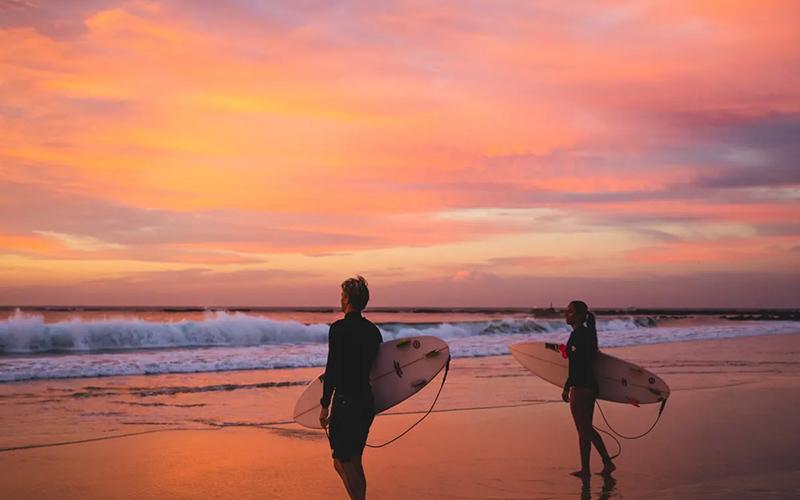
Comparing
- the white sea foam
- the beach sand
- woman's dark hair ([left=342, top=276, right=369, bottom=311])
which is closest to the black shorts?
woman's dark hair ([left=342, top=276, right=369, bottom=311])

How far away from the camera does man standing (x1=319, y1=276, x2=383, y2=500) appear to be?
206 inches

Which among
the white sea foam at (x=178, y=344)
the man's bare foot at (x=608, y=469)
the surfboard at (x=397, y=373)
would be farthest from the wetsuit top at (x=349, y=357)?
the white sea foam at (x=178, y=344)

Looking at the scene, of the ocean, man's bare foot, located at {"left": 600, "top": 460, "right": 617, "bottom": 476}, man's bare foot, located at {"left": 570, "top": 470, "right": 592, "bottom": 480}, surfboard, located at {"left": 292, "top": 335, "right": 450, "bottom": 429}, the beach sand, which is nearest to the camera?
surfboard, located at {"left": 292, "top": 335, "right": 450, "bottom": 429}

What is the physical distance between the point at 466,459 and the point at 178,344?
823 inches

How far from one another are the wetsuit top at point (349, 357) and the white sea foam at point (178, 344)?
11.7m

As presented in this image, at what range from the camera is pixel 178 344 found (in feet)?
89.2

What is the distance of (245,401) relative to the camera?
12.1m

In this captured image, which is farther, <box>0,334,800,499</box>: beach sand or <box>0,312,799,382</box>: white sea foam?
<box>0,312,799,382</box>: white sea foam

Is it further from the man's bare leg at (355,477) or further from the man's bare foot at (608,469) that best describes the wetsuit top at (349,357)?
the man's bare foot at (608,469)

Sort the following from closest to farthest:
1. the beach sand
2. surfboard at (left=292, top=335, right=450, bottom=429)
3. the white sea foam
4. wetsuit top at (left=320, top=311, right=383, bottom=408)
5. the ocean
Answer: wetsuit top at (left=320, top=311, right=383, bottom=408), surfboard at (left=292, top=335, right=450, bottom=429), the beach sand, the ocean, the white sea foam

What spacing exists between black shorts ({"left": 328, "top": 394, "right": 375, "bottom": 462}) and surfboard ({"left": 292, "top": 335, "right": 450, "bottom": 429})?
3.68 ft

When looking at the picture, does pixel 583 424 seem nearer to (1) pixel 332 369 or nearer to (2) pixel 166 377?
(1) pixel 332 369

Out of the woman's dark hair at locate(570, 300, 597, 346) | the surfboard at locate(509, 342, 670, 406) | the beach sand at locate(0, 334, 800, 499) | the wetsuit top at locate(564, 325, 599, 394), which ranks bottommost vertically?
the beach sand at locate(0, 334, 800, 499)

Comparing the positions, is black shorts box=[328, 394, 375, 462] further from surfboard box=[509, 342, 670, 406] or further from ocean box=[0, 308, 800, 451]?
ocean box=[0, 308, 800, 451]
